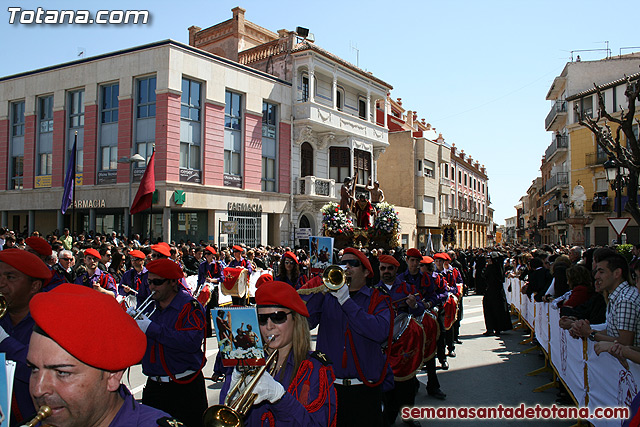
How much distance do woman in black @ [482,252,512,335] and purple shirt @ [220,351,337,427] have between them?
9958mm

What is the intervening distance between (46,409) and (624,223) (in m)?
14.6

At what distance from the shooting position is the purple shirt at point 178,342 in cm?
403

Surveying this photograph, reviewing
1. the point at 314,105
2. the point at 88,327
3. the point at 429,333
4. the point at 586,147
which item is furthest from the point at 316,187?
the point at 88,327

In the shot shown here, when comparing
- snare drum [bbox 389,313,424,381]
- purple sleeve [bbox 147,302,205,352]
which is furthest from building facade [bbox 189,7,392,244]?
purple sleeve [bbox 147,302,205,352]

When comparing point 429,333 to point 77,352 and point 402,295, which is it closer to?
point 402,295

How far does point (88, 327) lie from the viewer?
5.45ft

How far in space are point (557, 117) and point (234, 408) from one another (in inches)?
1951

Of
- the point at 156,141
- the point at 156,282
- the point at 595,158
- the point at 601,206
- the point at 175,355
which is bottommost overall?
the point at 175,355

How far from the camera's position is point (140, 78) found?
2328 cm

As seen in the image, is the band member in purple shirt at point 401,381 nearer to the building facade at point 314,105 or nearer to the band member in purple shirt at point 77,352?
the band member in purple shirt at point 77,352

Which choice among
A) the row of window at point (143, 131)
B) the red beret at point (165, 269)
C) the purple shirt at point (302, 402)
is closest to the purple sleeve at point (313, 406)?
the purple shirt at point (302, 402)

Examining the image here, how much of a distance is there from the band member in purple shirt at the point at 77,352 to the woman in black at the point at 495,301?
1129cm

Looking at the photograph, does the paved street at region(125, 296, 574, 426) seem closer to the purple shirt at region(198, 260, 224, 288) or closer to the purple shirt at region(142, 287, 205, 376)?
the purple shirt at region(198, 260, 224, 288)

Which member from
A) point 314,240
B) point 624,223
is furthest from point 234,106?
point 624,223
